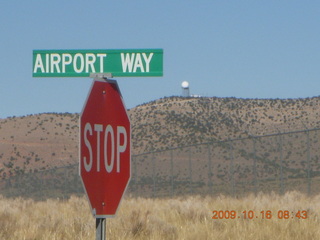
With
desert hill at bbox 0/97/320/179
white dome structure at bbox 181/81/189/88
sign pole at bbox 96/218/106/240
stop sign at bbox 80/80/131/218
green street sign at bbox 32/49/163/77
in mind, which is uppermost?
white dome structure at bbox 181/81/189/88

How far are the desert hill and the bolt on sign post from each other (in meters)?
75.9

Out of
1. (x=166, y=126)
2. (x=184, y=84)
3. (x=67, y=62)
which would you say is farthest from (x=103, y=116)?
(x=184, y=84)

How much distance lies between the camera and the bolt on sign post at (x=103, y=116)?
7023mm

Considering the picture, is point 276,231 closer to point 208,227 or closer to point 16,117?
point 208,227

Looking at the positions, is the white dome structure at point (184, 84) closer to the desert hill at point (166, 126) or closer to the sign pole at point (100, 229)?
the desert hill at point (166, 126)

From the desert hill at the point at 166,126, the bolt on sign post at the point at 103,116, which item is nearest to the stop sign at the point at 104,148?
the bolt on sign post at the point at 103,116

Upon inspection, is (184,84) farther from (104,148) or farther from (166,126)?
(104,148)

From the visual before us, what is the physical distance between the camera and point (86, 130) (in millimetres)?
7051

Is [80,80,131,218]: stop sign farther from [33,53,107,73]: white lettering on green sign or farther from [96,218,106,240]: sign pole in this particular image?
[33,53,107,73]: white lettering on green sign

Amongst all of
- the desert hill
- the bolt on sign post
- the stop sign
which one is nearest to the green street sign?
the bolt on sign post

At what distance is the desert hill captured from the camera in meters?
88.4

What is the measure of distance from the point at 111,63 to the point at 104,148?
908 mm

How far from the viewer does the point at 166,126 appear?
9525 centimetres

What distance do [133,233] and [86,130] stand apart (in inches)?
268
